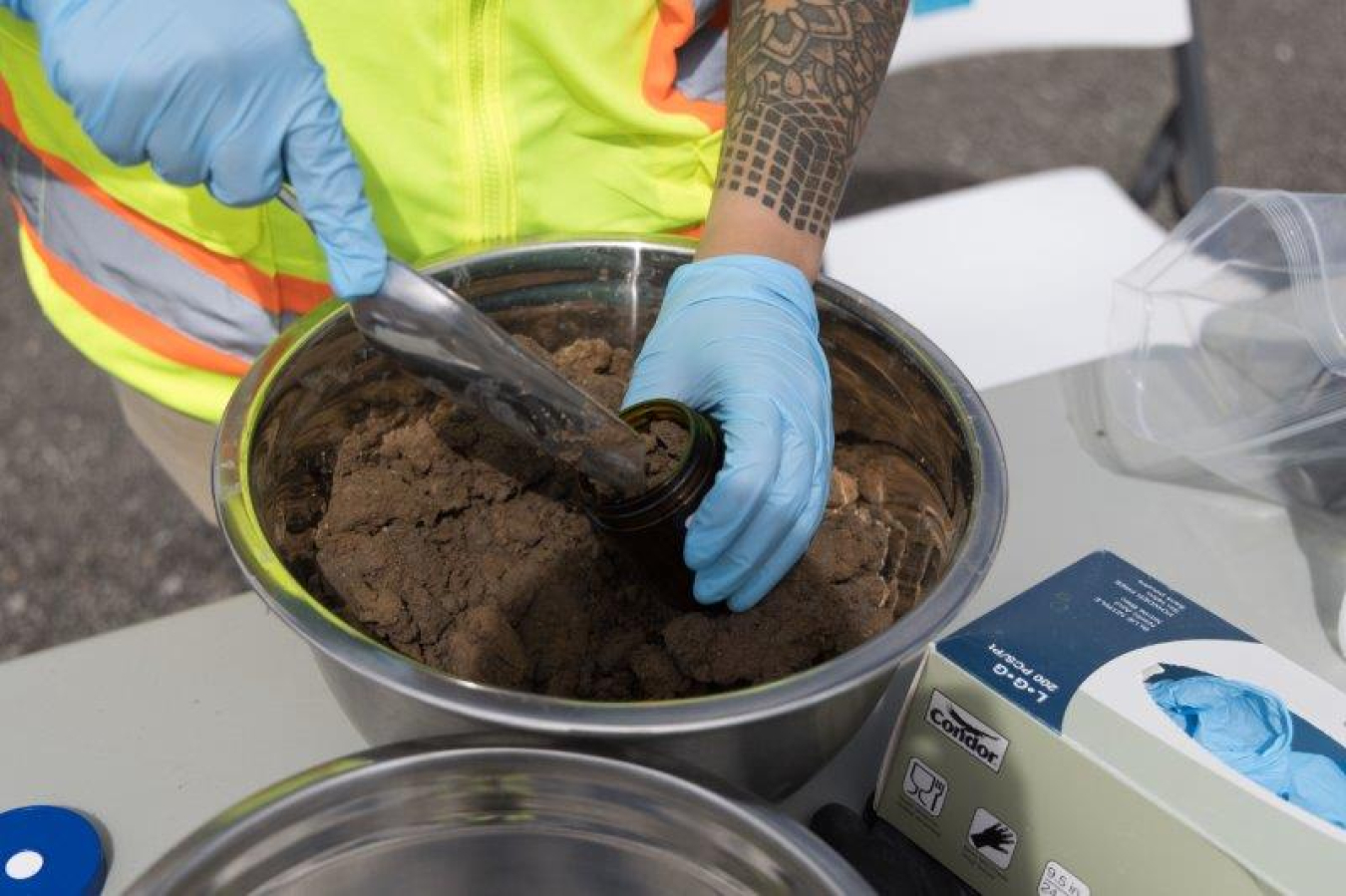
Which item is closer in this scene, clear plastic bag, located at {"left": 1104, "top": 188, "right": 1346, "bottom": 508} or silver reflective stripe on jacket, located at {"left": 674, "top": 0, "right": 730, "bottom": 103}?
clear plastic bag, located at {"left": 1104, "top": 188, "right": 1346, "bottom": 508}

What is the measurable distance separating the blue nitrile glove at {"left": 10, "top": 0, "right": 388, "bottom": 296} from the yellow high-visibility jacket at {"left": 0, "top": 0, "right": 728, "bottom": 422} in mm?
181

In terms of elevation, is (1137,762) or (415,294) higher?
(415,294)

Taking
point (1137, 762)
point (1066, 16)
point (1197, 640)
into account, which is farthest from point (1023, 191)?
point (1137, 762)

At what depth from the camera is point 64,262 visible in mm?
1105

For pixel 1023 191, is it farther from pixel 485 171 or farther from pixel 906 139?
pixel 906 139

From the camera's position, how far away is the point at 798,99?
40.1 inches

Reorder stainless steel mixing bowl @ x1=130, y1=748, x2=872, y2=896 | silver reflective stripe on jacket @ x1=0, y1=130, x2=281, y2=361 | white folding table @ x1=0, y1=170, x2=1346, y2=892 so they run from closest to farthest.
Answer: stainless steel mixing bowl @ x1=130, y1=748, x2=872, y2=896 < white folding table @ x1=0, y1=170, x2=1346, y2=892 < silver reflective stripe on jacket @ x1=0, y1=130, x2=281, y2=361

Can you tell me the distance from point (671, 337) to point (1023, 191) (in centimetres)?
91

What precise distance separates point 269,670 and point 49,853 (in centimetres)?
18

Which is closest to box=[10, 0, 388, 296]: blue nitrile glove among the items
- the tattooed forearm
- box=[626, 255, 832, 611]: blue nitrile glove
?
box=[626, 255, 832, 611]: blue nitrile glove

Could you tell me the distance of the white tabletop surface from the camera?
82 cm

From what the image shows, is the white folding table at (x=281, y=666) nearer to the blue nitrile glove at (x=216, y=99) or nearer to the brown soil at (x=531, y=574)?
the brown soil at (x=531, y=574)

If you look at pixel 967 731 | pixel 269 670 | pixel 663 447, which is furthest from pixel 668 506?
pixel 269 670

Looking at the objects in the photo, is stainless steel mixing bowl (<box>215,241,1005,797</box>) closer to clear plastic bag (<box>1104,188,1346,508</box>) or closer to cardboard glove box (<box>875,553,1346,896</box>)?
cardboard glove box (<box>875,553,1346,896</box>)
